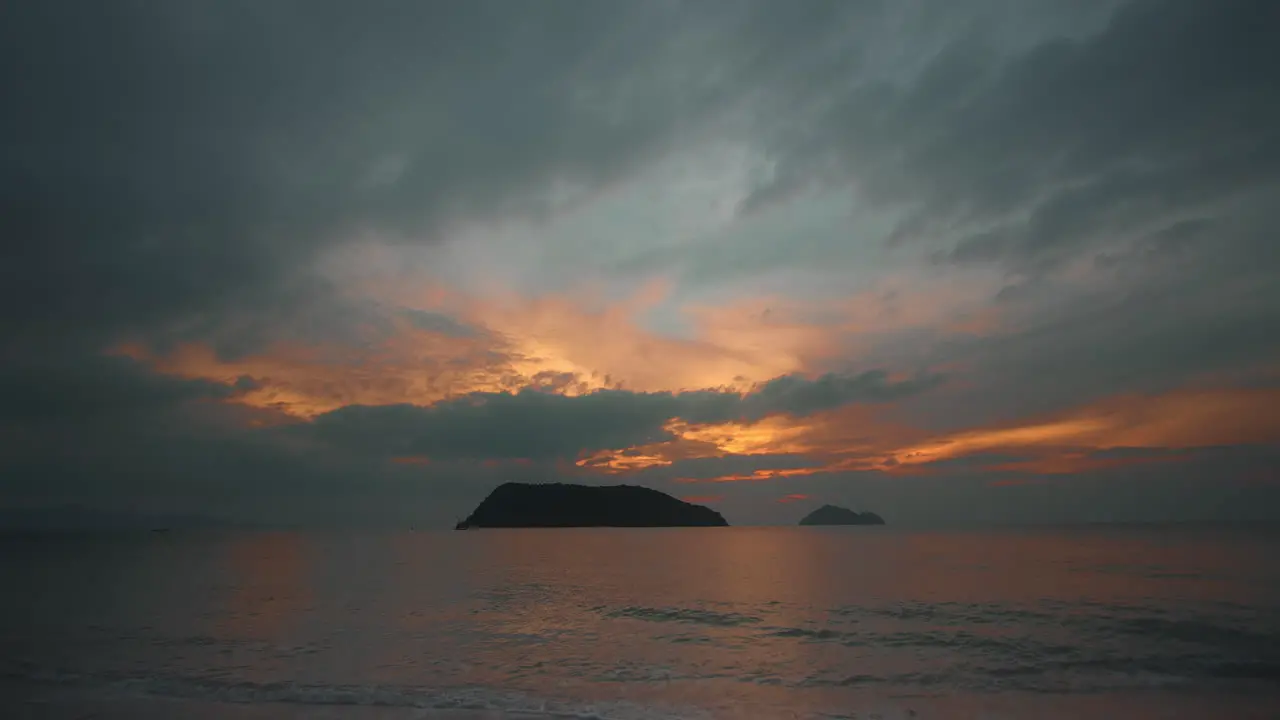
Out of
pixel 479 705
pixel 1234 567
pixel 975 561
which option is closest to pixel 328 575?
pixel 479 705

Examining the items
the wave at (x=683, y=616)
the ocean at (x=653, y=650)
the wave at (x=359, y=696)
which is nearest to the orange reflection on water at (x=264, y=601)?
the ocean at (x=653, y=650)

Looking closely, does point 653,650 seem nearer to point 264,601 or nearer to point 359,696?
point 359,696

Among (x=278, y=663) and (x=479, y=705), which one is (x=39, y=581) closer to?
(x=278, y=663)

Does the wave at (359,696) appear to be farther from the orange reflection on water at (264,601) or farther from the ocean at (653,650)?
the orange reflection on water at (264,601)

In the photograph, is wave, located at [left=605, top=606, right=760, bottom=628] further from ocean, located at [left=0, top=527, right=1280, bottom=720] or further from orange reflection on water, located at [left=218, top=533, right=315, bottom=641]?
orange reflection on water, located at [left=218, top=533, right=315, bottom=641]

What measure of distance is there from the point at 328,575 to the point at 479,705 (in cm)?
5809

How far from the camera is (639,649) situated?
27.9 meters

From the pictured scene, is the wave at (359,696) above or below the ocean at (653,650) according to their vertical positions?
above

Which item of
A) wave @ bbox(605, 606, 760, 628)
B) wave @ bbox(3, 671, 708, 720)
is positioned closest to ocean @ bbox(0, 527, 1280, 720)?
wave @ bbox(3, 671, 708, 720)

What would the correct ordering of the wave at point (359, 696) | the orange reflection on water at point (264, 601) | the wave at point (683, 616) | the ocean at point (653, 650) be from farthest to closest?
1. the wave at point (683, 616)
2. the orange reflection on water at point (264, 601)
3. the ocean at point (653, 650)
4. the wave at point (359, 696)

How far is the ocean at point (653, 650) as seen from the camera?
19453 millimetres

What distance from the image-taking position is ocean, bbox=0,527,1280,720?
19.5m

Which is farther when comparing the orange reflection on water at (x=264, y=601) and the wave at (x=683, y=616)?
the wave at (x=683, y=616)

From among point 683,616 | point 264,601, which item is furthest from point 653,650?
point 264,601
